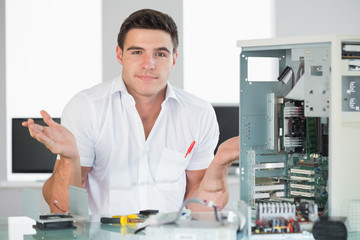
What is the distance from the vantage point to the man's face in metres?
3.57

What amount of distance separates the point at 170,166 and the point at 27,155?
2558 millimetres

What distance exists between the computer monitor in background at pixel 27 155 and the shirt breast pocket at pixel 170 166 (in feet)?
7.74

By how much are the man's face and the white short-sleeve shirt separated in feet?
0.36

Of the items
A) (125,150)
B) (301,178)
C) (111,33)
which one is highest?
(111,33)

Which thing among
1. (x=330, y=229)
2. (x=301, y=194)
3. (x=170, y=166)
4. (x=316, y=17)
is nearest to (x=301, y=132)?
(x=301, y=194)

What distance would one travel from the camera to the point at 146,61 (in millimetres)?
3566

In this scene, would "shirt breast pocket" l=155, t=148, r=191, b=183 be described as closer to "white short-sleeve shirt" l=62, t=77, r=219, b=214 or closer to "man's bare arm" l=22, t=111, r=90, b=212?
"white short-sleeve shirt" l=62, t=77, r=219, b=214

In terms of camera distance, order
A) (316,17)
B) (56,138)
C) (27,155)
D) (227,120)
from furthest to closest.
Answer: (316,17), (227,120), (27,155), (56,138)

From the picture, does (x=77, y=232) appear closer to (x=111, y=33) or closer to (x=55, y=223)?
(x=55, y=223)

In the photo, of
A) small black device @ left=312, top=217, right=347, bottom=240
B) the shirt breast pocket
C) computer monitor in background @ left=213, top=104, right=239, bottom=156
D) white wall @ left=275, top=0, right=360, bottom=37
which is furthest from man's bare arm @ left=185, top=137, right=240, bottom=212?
white wall @ left=275, top=0, right=360, bottom=37

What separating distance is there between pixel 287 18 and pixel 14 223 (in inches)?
195

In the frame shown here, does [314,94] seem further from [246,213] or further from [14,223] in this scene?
[14,223]

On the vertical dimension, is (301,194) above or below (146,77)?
below

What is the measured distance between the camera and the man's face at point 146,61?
3.57 meters
